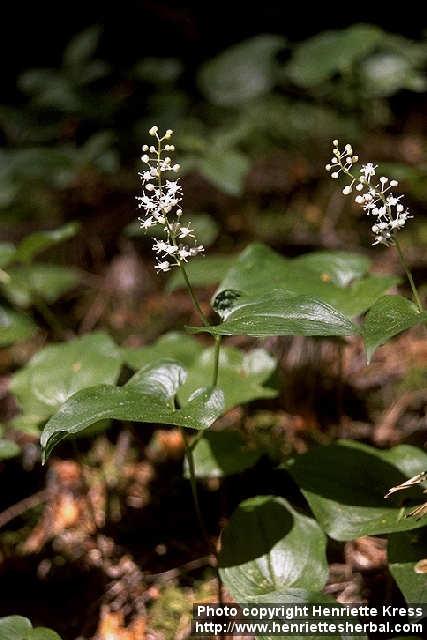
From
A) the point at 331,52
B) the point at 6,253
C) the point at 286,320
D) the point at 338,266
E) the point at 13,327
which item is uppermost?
the point at 331,52

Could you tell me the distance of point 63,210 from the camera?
429cm

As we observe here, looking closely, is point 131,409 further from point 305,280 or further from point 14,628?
point 305,280

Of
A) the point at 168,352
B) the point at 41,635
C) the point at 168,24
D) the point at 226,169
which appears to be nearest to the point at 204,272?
the point at 168,352

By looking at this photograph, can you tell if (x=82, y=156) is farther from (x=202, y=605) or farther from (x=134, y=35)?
(x=202, y=605)

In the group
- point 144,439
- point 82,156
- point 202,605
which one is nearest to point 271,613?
point 202,605

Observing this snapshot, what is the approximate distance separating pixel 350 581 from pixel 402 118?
14.4ft

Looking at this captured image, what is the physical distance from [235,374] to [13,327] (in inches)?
44.4

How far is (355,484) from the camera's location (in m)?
1.98

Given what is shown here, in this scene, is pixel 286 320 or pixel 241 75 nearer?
pixel 286 320

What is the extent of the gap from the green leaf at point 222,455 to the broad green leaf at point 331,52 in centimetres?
239

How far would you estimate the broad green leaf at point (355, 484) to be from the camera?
1.82m

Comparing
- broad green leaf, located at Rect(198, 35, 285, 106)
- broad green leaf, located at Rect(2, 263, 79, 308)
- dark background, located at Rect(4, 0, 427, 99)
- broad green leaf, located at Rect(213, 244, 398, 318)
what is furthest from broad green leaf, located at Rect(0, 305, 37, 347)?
dark background, located at Rect(4, 0, 427, 99)

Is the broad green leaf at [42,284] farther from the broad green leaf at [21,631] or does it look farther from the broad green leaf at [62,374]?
the broad green leaf at [21,631]

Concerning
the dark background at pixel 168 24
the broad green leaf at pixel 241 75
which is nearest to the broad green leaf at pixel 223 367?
the broad green leaf at pixel 241 75
